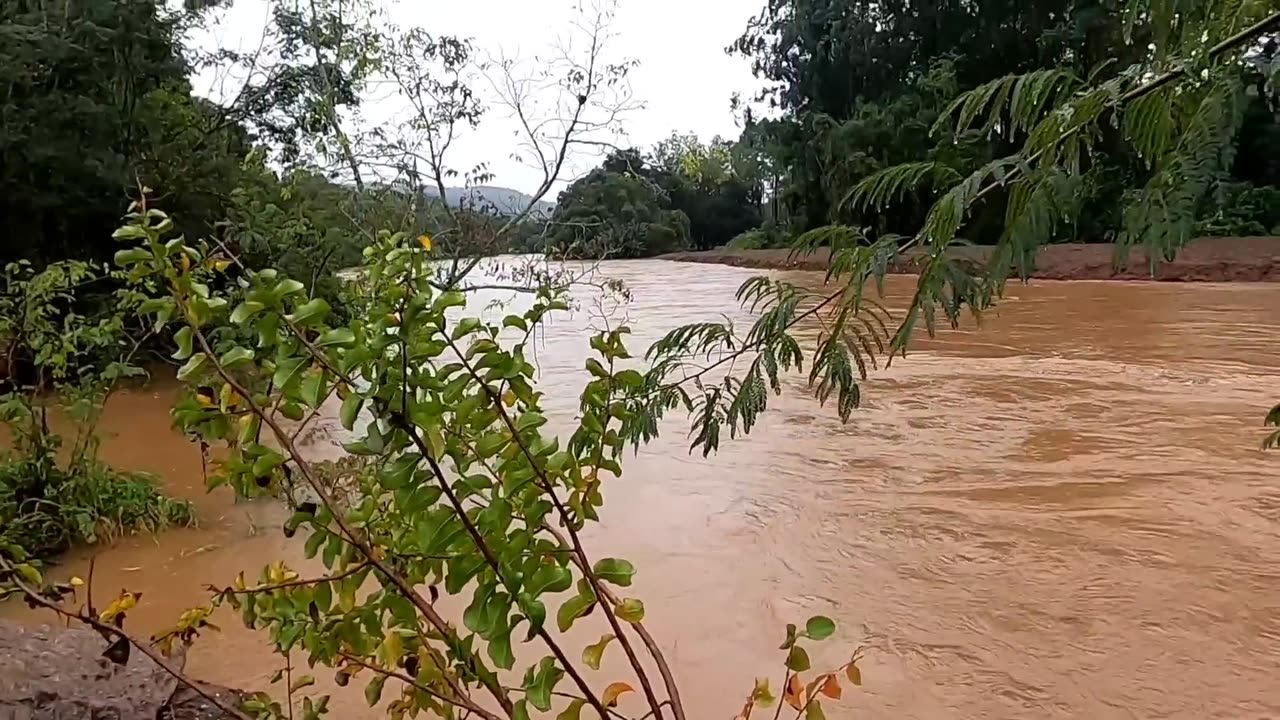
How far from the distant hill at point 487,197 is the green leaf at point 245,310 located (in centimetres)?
517

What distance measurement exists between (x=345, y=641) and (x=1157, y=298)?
469 inches

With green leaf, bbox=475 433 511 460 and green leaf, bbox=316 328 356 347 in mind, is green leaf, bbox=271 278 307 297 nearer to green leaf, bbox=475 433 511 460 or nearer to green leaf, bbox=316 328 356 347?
green leaf, bbox=316 328 356 347

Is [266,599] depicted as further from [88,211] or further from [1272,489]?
[88,211]

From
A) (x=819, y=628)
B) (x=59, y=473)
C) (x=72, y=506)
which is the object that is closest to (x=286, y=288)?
(x=819, y=628)

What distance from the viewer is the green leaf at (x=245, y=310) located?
2.58 ft

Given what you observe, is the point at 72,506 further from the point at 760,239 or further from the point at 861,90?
the point at 760,239

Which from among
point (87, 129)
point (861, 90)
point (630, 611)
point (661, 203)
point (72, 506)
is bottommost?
point (72, 506)

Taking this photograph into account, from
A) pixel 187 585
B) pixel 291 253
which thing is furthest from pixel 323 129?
pixel 187 585

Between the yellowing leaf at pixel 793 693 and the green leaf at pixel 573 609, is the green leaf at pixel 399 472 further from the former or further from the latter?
the yellowing leaf at pixel 793 693

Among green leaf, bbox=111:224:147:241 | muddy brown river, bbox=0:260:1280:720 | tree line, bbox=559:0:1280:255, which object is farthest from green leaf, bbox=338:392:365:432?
tree line, bbox=559:0:1280:255

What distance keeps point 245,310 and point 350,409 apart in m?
0.12

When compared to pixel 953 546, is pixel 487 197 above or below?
above

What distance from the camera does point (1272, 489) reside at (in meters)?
3.87

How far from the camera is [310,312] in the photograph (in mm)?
805
